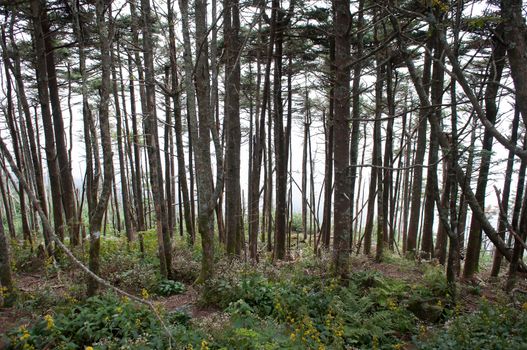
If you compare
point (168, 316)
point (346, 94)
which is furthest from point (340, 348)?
point (346, 94)

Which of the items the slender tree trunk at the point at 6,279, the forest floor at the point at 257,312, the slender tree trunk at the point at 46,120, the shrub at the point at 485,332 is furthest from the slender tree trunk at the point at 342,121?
the slender tree trunk at the point at 46,120

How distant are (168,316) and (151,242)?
5.00 m

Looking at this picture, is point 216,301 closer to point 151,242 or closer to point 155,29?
point 151,242

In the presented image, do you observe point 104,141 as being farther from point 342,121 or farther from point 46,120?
point 46,120

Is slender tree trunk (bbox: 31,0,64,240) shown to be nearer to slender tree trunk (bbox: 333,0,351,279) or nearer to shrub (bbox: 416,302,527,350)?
slender tree trunk (bbox: 333,0,351,279)

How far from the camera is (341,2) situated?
5.57 m

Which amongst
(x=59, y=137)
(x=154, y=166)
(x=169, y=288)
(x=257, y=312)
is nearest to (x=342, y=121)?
(x=257, y=312)

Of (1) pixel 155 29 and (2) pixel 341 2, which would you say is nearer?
(2) pixel 341 2

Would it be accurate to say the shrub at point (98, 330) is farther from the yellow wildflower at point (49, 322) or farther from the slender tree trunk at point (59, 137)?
the slender tree trunk at point (59, 137)

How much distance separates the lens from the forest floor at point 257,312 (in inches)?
149

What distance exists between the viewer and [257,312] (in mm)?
5027

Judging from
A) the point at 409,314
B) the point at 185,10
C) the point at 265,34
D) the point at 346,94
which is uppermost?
the point at 265,34


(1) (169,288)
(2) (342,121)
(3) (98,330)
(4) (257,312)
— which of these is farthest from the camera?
(1) (169,288)

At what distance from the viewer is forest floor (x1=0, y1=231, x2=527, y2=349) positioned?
3.78 metres
